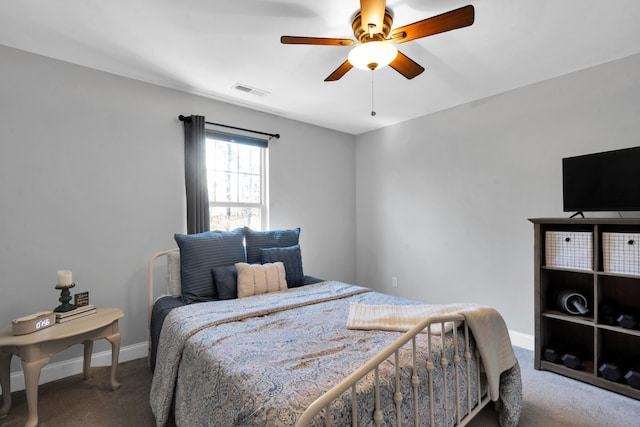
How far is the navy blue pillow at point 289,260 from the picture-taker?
276 centimetres

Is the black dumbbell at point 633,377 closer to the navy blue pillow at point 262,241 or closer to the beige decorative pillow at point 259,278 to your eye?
the beige decorative pillow at point 259,278

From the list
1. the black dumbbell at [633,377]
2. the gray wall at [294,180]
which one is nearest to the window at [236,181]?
the gray wall at [294,180]

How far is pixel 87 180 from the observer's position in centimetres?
249

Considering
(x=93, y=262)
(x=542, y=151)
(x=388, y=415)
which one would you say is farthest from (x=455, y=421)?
(x=93, y=262)

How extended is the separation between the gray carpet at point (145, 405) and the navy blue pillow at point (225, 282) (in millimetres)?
835

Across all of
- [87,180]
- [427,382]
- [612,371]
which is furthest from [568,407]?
[87,180]

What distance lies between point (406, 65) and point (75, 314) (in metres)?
2.81

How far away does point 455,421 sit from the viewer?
4.91 feet

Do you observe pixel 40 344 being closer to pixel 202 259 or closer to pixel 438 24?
pixel 202 259

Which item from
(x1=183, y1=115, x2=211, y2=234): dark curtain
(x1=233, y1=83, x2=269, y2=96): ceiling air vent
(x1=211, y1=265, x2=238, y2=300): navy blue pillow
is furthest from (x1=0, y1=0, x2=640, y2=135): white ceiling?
(x1=211, y1=265, x2=238, y2=300): navy blue pillow

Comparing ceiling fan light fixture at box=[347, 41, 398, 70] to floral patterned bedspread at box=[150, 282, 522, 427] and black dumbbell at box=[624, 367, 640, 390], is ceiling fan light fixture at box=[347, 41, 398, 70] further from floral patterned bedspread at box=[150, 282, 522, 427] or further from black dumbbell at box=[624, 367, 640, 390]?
black dumbbell at box=[624, 367, 640, 390]

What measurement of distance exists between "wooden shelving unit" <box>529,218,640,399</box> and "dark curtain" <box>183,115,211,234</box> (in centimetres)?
290

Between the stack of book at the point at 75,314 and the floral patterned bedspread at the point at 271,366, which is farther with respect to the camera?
the stack of book at the point at 75,314

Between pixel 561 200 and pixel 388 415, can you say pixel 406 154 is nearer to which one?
pixel 561 200
